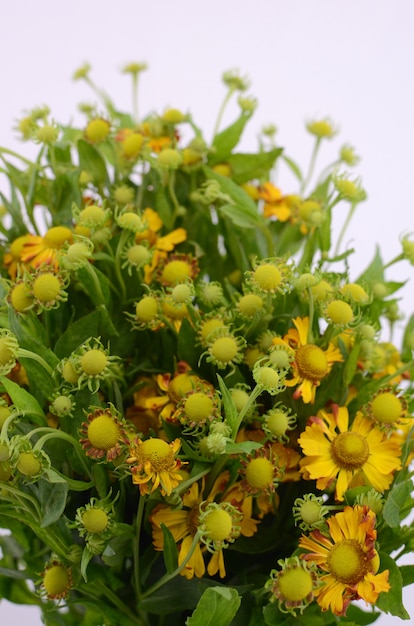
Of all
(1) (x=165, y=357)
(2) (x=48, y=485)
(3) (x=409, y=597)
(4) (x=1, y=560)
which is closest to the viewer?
(2) (x=48, y=485)

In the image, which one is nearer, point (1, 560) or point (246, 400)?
point (246, 400)

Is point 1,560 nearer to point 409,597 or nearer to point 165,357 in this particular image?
point 165,357

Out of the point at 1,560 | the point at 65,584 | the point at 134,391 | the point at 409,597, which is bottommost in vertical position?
the point at 409,597

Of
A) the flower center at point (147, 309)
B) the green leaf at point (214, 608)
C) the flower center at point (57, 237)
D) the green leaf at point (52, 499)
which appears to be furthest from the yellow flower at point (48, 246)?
the green leaf at point (214, 608)

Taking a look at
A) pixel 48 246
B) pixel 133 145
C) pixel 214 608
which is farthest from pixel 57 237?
pixel 214 608

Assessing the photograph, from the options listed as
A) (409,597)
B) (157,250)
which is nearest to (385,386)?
(157,250)

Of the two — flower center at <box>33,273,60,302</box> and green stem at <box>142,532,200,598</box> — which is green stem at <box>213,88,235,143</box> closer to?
flower center at <box>33,273,60,302</box>
